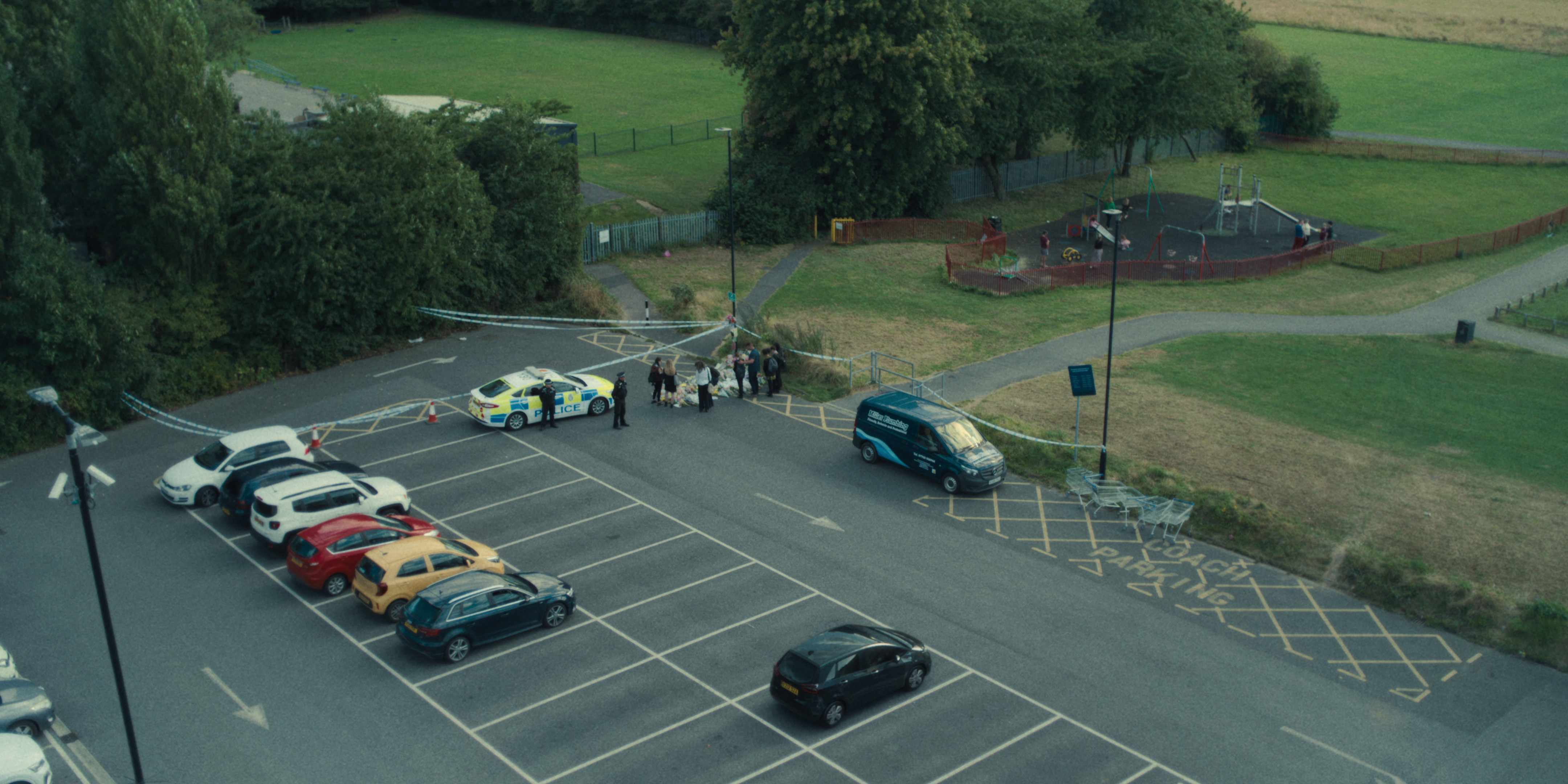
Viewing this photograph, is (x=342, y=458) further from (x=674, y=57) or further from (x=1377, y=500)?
(x=674, y=57)

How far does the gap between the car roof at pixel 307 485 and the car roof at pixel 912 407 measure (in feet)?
39.1

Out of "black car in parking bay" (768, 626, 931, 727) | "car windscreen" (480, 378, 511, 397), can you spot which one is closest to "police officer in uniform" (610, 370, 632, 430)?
"car windscreen" (480, 378, 511, 397)

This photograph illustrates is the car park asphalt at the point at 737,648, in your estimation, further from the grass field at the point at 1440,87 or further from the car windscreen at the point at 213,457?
the grass field at the point at 1440,87

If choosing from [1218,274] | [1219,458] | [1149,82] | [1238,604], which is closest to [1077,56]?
[1149,82]

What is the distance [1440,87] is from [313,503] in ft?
294

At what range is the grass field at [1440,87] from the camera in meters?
75.8

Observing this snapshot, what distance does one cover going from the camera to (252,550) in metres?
23.8

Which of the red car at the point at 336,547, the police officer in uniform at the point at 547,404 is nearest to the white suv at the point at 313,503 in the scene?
the red car at the point at 336,547

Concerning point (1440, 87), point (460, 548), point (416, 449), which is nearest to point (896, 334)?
point (416, 449)

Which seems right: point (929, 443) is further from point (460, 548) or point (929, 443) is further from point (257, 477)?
point (257, 477)

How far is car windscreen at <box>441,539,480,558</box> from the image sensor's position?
21797 millimetres

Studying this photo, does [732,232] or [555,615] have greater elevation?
[732,232]

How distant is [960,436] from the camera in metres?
26.8

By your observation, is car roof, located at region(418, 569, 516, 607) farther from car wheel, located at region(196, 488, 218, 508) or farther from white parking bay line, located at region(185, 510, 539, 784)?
car wheel, located at region(196, 488, 218, 508)
